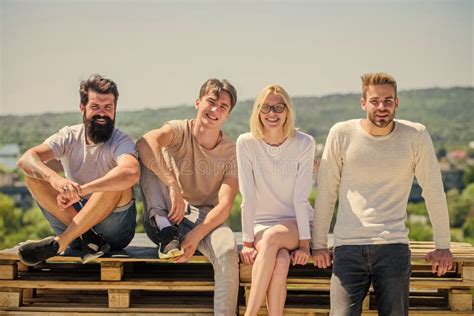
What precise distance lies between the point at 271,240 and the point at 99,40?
2548cm

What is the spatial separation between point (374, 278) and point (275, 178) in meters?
0.81

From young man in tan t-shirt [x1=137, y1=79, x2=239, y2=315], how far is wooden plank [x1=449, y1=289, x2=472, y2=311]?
130 centimetres

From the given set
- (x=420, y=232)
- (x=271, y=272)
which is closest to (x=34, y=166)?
(x=271, y=272)

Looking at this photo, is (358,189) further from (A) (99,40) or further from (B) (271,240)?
(A) (99,40)

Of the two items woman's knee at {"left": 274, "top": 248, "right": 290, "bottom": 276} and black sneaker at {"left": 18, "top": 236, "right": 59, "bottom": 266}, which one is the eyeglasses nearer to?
woman's knee at {"left": 274, "top": 248, "right": 290, "bottom": 276}

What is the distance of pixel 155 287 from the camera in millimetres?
4270

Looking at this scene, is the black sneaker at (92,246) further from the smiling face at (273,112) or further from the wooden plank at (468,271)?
the wooden plank at (468,271)

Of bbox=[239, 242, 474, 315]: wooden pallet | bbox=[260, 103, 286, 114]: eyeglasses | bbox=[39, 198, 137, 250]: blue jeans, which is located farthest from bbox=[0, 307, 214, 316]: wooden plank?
bbox=[260, 103, 286, 114]: eyeglasses

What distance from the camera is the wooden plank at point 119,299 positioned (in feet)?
13.9

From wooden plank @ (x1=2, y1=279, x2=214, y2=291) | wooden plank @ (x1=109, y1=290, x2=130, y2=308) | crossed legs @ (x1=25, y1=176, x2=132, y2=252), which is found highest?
crossed legs @ (x1=25, y1=176, x2=132, y2=252)

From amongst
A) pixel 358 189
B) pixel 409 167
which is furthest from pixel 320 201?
pixel 409 167

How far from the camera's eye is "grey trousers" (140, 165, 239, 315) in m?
4.04

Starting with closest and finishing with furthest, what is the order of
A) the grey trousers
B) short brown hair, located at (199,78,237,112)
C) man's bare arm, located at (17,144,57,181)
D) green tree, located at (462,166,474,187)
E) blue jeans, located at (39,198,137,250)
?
the grey trousers
man's bare arm, located at (17,144,57,181)
blue jeans, located at (39,198,137,250)
short brown hair, located at (199,78,237,112)
green tree, located at (462,166,474,187)

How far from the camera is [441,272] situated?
4.06 metres
